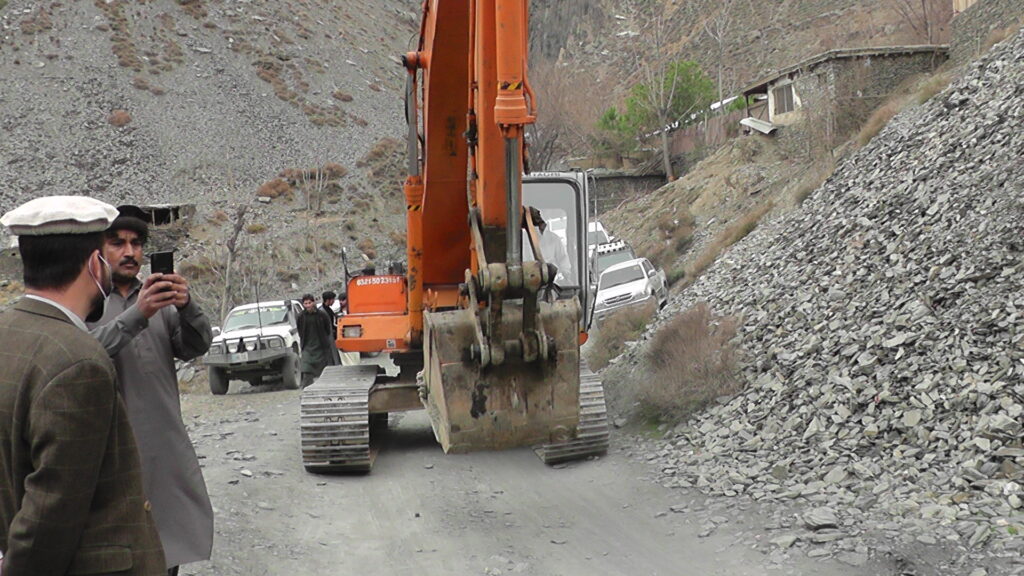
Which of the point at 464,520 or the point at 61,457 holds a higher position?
the point at 61,457

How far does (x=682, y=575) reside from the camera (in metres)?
6.17

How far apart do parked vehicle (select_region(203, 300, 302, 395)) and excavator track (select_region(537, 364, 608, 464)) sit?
877cm

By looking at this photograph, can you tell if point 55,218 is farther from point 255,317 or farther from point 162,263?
point 255,317

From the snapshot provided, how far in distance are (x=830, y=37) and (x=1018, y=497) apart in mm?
61858

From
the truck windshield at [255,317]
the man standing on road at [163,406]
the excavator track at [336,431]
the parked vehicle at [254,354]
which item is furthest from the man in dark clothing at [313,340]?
the man standing on road at [163,406]

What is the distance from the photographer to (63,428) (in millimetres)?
2447

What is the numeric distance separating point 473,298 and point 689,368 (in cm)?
497

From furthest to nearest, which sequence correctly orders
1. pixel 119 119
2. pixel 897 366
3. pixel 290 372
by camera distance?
pixel 119 119 < pixel 290 372 < pixel 897 366

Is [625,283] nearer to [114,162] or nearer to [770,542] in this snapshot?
[770,542]

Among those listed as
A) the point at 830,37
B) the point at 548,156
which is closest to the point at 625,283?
the point at 548,156

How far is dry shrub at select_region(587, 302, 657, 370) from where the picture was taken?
1485 cm

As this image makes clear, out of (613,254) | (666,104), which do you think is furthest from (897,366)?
(666,104)

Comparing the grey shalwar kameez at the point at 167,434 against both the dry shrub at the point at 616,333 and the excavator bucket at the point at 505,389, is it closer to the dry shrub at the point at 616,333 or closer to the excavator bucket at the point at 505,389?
the excavator bucket at the point at 505,389

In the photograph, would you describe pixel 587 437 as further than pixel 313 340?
No
